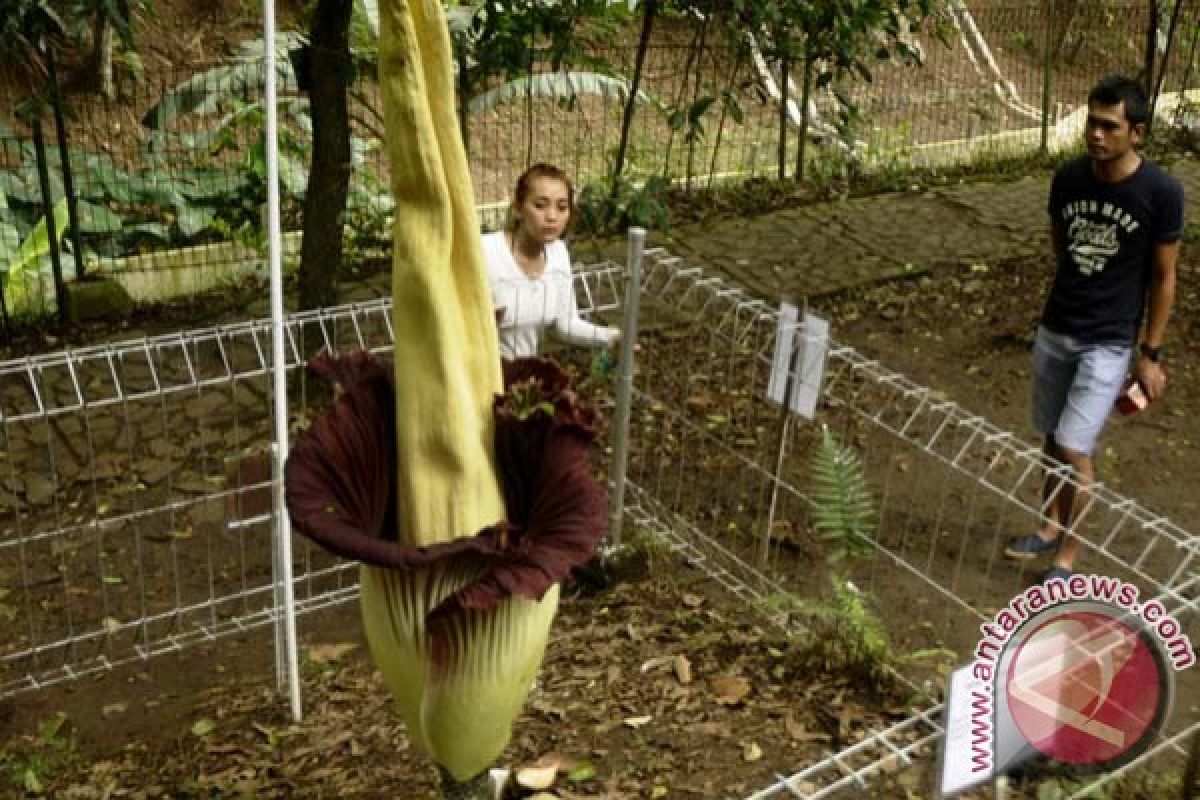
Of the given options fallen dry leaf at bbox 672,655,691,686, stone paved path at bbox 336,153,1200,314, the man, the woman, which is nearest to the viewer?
fallen dry leaf at bbox 672,655,691,686

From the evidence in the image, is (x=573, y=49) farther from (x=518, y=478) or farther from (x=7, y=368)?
(x=518, y=478)

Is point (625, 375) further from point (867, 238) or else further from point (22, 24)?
point (867, 238)

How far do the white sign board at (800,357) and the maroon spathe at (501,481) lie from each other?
3.71 ft

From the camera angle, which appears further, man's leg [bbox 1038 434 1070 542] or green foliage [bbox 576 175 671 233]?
green foliage [bbox 576 175 671 233]

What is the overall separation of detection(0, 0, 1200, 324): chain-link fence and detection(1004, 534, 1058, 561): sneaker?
7.58 feet

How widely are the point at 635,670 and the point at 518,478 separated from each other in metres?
1.25

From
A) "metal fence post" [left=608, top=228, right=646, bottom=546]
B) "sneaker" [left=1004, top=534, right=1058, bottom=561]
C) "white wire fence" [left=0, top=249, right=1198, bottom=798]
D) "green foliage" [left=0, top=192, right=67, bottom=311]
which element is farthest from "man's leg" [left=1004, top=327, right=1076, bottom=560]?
"green foliage" [left=0, top=192, right=67, bottom=311]

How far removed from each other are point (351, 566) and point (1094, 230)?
7.50 feet

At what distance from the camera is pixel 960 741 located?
5.60 feet

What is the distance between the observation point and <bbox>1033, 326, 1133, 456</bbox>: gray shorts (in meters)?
3.57

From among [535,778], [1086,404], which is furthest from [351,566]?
[1086,404]

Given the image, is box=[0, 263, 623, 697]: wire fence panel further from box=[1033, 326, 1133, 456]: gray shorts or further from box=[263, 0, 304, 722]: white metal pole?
box=[1033, 326, 1133, 456]: gray shorts

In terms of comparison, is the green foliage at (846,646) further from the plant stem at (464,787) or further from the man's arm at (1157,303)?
the man's arm at (1157,303)

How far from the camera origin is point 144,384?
458 cm
